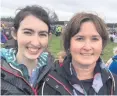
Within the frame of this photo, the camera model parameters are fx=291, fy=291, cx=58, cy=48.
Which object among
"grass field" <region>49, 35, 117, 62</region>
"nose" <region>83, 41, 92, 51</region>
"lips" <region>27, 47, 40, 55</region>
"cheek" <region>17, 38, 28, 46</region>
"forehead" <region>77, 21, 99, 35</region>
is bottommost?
"grass field" <region>49, 35, 117, 62</region>

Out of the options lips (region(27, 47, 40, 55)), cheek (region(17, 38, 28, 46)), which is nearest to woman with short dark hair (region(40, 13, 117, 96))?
lips (region(27, 47, 40, 55))

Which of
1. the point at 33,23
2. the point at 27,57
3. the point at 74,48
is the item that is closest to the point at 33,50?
the point at 27,57

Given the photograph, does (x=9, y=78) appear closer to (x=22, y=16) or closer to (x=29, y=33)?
(x=29, y=33)

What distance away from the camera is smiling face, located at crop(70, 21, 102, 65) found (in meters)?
2.69

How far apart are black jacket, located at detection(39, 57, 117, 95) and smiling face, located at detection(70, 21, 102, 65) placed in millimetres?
171

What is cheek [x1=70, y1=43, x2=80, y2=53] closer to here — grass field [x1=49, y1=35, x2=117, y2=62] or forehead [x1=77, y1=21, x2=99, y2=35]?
forehead [x1=77, y1=21, x2=99, y2=35]

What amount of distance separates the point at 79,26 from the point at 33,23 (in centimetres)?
45

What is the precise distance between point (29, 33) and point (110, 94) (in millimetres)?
950

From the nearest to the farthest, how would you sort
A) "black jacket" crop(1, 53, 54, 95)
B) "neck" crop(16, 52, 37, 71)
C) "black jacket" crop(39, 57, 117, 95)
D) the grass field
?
"black jacket" crop(1, 53, 54, 95) → "black jacket" crop(39, 57, 117, 95) → "neck" crop(16, 52, 37, 71) → the grass field

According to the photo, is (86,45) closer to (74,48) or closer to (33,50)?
(74,48)

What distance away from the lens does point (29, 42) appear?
108 inches

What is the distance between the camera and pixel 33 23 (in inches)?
111

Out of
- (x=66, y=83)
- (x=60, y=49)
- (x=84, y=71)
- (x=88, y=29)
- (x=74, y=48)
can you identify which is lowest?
(x=66, y=83)

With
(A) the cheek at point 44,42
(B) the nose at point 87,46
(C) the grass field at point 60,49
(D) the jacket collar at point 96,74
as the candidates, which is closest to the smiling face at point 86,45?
(B) the nose at point 87,46
